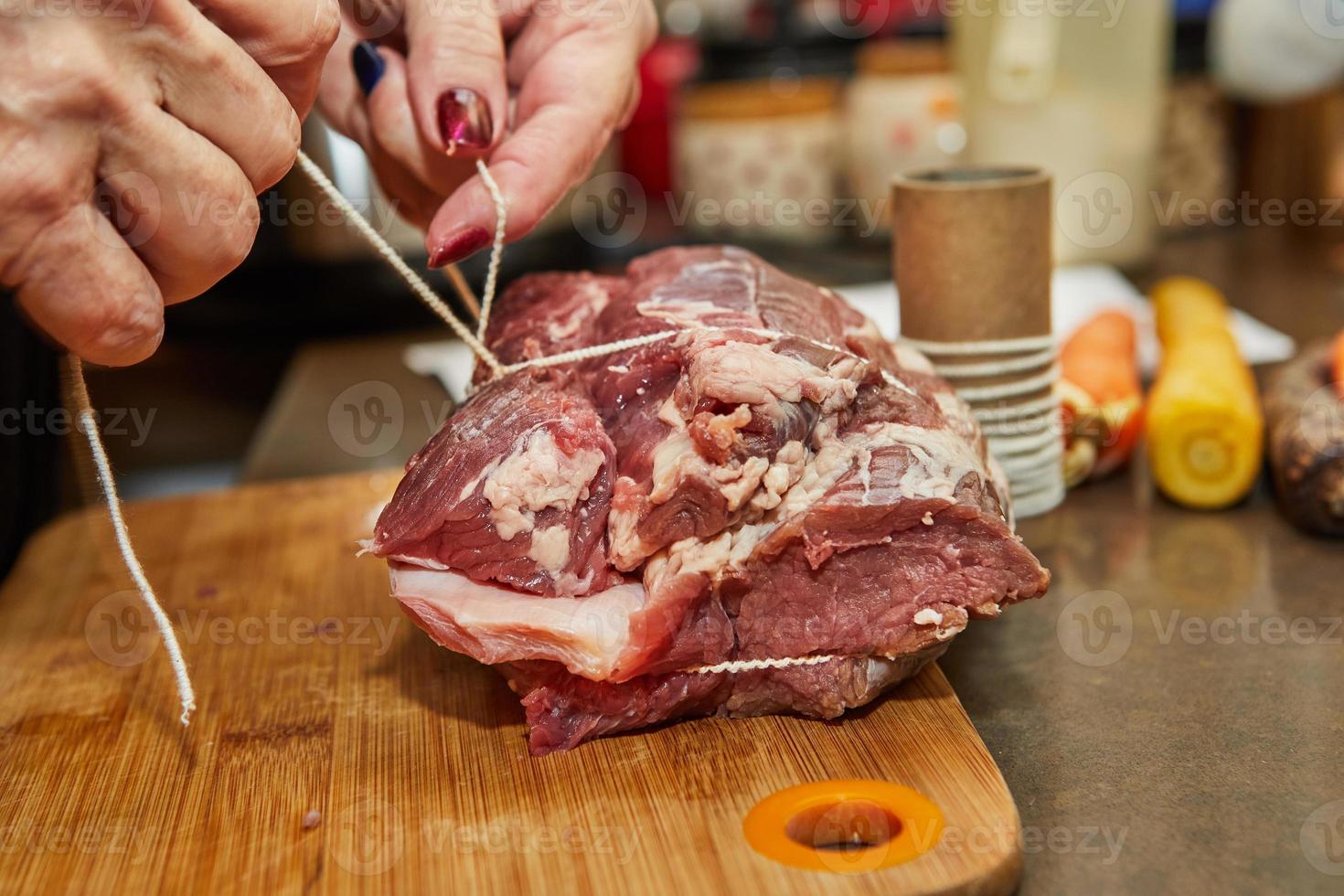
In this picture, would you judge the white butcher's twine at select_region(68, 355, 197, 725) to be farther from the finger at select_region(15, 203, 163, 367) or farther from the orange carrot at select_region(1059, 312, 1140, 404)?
the orange carrot at select_region(1059, 312, 1140, 404)

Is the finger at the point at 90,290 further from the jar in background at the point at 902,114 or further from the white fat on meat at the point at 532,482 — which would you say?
the jar in background at the point at 902,114

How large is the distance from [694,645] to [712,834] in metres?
0.24

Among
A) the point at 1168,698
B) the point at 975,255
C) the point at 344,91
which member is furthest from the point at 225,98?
the point at 1168,698

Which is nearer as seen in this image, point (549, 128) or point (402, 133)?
point (549, 128)

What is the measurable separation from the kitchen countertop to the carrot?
0.06 meters

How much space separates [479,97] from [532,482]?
2.13ft

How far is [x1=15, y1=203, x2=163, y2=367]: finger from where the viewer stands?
128 cm

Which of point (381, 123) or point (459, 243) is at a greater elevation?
point (381, 123)

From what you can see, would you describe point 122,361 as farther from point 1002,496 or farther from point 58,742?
point 1002,496

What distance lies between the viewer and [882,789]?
137 cm

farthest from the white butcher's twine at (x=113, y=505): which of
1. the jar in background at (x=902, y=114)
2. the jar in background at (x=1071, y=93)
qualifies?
the jar in background at (x=902, y=114)

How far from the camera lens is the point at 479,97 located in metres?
1.79

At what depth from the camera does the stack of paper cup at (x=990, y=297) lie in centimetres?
203

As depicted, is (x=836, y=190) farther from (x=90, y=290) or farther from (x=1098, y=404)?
(x=90, y=290)
